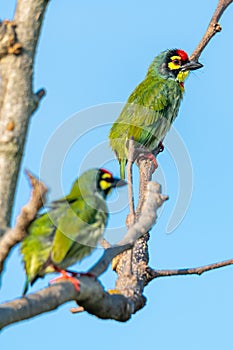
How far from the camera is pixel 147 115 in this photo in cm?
881

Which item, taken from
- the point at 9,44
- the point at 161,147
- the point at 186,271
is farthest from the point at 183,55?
the point at 9,44

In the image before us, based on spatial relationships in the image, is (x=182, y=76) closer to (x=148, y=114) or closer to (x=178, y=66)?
(x=178, y=66)

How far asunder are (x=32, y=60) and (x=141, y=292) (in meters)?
1.98

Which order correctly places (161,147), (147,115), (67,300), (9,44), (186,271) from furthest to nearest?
1. (147,115)
2. (161,147)
3. (186,271)
4. (67,300)
5. (9,44)

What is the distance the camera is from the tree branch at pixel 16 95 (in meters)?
3.03

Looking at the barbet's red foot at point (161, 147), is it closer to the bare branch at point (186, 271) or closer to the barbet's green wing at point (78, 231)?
the bare branch at point (186, 271)

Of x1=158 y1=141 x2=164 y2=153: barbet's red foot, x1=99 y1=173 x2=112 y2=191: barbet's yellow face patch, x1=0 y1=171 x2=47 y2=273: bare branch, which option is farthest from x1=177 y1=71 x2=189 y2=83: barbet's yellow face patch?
x1=0 y1=171 x2=47 y2=273: bare branch

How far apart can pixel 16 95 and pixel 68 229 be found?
139 cm

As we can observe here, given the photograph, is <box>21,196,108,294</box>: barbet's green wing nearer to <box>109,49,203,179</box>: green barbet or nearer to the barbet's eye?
<box>109,49,203,179</box>: green barbet

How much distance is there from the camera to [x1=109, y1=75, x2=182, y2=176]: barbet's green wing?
8.44 metres

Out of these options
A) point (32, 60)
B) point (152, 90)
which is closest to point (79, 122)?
point (32, 60)

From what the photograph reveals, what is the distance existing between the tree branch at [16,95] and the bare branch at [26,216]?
6 cm

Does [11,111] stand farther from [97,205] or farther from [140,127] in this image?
[140,127]

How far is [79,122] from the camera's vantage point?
4.82 meters
